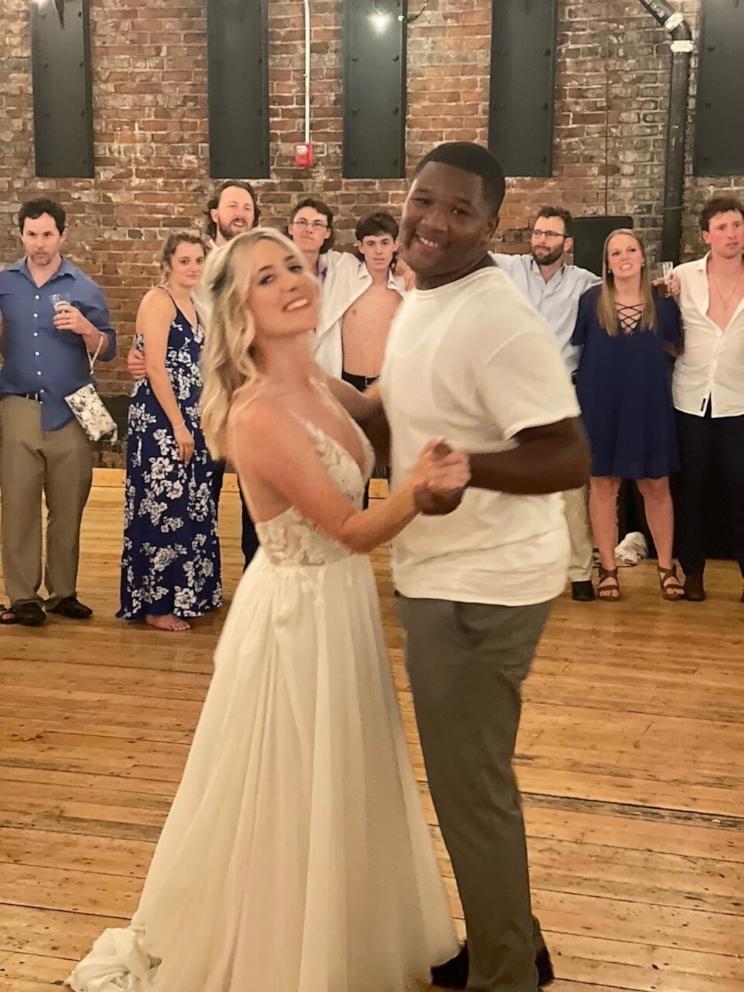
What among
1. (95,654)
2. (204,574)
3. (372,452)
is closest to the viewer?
(372,452)

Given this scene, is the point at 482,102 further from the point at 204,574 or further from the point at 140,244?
the point at 204,574

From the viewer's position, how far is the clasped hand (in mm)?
1783

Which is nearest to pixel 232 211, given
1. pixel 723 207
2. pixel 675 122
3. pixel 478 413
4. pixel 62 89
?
pixel 723 207

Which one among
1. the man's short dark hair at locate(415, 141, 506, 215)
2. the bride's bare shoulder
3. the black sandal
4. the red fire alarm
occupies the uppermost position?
the red fire alarm

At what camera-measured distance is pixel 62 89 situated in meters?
7.89

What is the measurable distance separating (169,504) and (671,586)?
218 centimetres

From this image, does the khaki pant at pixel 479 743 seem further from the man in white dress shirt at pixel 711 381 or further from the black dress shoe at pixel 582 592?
the man in white dress shirt at pixel 711 381

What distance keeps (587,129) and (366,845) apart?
234 inches

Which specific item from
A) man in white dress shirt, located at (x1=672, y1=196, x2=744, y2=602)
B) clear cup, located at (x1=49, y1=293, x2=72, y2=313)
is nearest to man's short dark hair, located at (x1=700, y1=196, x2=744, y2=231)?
man in white dress shirt, located at (x1=672, y1=196, x2=744, y2=602)

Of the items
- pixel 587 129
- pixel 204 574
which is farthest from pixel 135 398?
pixel 587 129

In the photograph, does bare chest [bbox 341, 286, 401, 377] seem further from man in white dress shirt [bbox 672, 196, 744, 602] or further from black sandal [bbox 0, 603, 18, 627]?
black sandal [bbox 0, 603, 18, 627]

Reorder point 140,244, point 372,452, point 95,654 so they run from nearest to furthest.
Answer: point 372,452 < point 95,654 < point 140,244

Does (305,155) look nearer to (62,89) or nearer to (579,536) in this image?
(62,89)

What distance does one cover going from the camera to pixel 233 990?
6.86 feet
